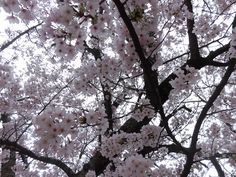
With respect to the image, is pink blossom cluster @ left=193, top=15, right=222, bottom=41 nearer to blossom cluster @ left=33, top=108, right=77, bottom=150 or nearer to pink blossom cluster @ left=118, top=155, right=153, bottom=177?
pink blossom cluster @ left=118, top=155, right=153, bottom=177

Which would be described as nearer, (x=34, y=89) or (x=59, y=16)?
(x=59, y=16)

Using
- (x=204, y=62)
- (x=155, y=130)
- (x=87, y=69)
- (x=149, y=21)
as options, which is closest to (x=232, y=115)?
(x=204, y=62)

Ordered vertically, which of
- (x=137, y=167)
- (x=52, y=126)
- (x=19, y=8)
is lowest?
(x=52, y=126)

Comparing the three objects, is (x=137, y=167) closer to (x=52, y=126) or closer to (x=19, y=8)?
(x=52, y=126)

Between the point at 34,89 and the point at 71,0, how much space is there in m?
8.38

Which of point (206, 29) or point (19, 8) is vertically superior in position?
point (206, 29)

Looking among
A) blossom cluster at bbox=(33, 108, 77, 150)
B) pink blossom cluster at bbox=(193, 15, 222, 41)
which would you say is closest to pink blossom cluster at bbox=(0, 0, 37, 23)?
blossom cluster at bbox=(33, 108, 77, 150)

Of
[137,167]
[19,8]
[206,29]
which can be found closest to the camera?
[19,8]

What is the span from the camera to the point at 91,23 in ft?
9.94

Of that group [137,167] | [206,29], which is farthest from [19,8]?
[206,29]

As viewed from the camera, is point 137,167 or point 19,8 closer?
point 19,8

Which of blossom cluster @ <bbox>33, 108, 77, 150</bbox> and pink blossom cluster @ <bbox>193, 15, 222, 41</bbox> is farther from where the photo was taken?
pink blossom cluster @ <bbox>193, 15, 222, 41</bbox>

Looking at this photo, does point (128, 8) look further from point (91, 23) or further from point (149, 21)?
point (91, 23)

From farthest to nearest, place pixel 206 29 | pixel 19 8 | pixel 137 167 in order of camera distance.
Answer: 1. pixel 206 29
2. pixel 137 167
3. pixel 19 8
